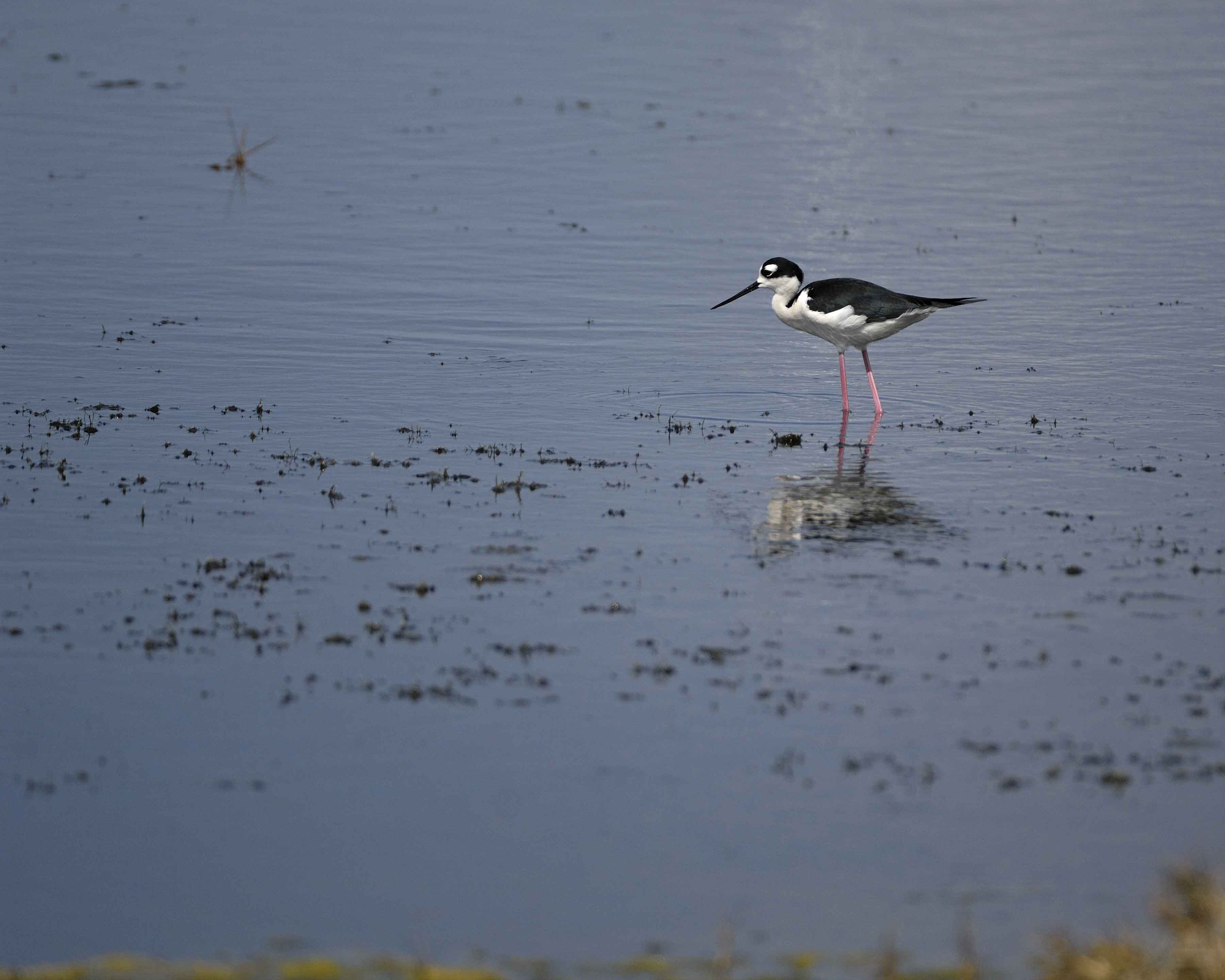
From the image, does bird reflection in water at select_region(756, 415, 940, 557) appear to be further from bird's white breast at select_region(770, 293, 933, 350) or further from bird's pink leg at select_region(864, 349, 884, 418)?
bird's white breast at select_region(770, 293, 933, 350)

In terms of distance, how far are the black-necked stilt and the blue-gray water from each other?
714 mm

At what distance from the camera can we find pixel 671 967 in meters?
7.47

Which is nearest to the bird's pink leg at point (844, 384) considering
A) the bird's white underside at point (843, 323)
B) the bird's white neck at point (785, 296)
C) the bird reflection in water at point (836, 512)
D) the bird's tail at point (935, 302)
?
the bird's white underside at point (843, 323)

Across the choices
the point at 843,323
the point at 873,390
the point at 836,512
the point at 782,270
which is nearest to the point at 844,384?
the point at 873,390

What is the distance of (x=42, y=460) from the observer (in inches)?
600

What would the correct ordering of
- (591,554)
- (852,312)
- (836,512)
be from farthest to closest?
(852,312) < (836,512) < (591,554)

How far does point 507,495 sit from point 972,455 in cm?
475

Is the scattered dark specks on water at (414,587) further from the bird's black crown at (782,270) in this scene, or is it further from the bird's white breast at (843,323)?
the bird's black crown at (782,270)

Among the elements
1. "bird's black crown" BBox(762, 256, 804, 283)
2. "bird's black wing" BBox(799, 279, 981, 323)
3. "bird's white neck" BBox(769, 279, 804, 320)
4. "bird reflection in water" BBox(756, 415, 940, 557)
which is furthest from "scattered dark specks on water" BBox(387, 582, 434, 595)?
"bird's black crown" BBox(762, 256, 804, 283)

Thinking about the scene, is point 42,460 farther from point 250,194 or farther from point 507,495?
point 250,194

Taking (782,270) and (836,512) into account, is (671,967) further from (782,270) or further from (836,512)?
(782,270)

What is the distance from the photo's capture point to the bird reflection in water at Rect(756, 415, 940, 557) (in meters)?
13.5

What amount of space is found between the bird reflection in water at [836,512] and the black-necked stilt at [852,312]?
95.6 inches

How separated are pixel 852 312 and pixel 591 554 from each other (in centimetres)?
606
